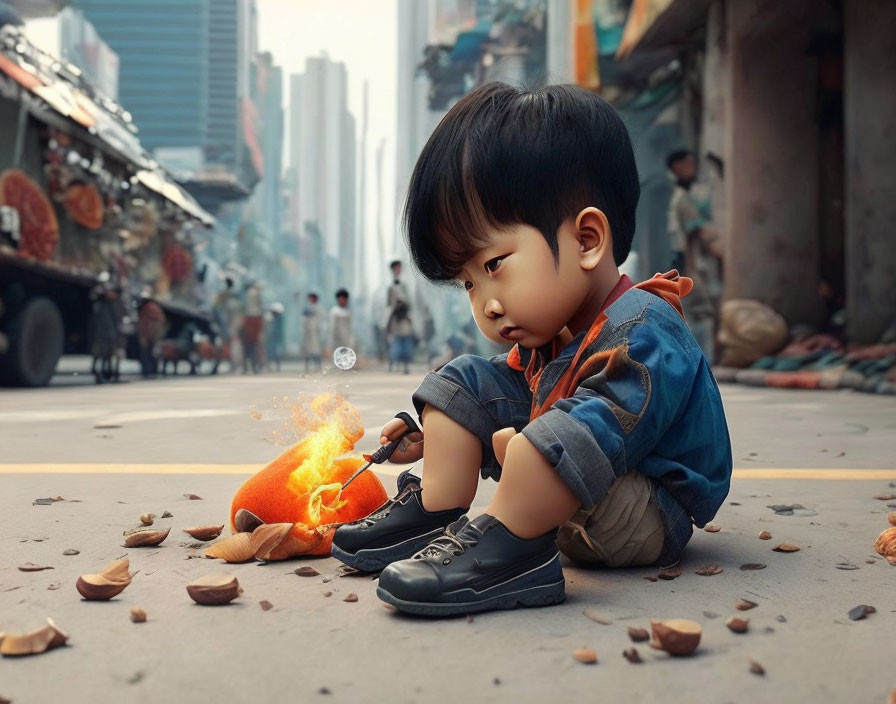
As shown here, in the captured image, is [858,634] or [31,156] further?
[31,156]

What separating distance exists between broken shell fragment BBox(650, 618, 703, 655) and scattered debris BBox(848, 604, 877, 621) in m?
0.31

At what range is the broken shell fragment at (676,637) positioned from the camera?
117 cm

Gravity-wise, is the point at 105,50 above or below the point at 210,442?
above

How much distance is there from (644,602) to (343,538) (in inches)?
22.8

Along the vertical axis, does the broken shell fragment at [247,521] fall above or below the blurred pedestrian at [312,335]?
below

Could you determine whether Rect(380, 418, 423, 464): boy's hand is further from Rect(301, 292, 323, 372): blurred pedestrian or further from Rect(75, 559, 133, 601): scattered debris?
Rect(301, 292, 323, 372): blurred pedestrian

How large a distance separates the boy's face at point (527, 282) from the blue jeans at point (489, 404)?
0.18m

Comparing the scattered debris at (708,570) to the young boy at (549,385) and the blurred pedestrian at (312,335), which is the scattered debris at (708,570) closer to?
the young boy at (549,385)

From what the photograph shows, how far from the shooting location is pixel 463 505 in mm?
1767

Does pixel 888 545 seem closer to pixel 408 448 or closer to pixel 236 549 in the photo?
pixel 408 448

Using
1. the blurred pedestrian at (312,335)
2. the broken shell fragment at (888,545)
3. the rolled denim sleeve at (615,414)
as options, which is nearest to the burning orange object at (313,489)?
the rolled denim sleeve at (615,414)

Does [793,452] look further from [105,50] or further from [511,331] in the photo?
[105,50]

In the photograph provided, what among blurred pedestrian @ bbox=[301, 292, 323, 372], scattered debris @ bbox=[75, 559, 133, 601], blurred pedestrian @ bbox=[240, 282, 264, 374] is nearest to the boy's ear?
scattered debris @ bbox=[75, 559, 133, 601]

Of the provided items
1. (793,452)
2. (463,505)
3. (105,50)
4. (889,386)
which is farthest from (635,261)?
(105,50)
